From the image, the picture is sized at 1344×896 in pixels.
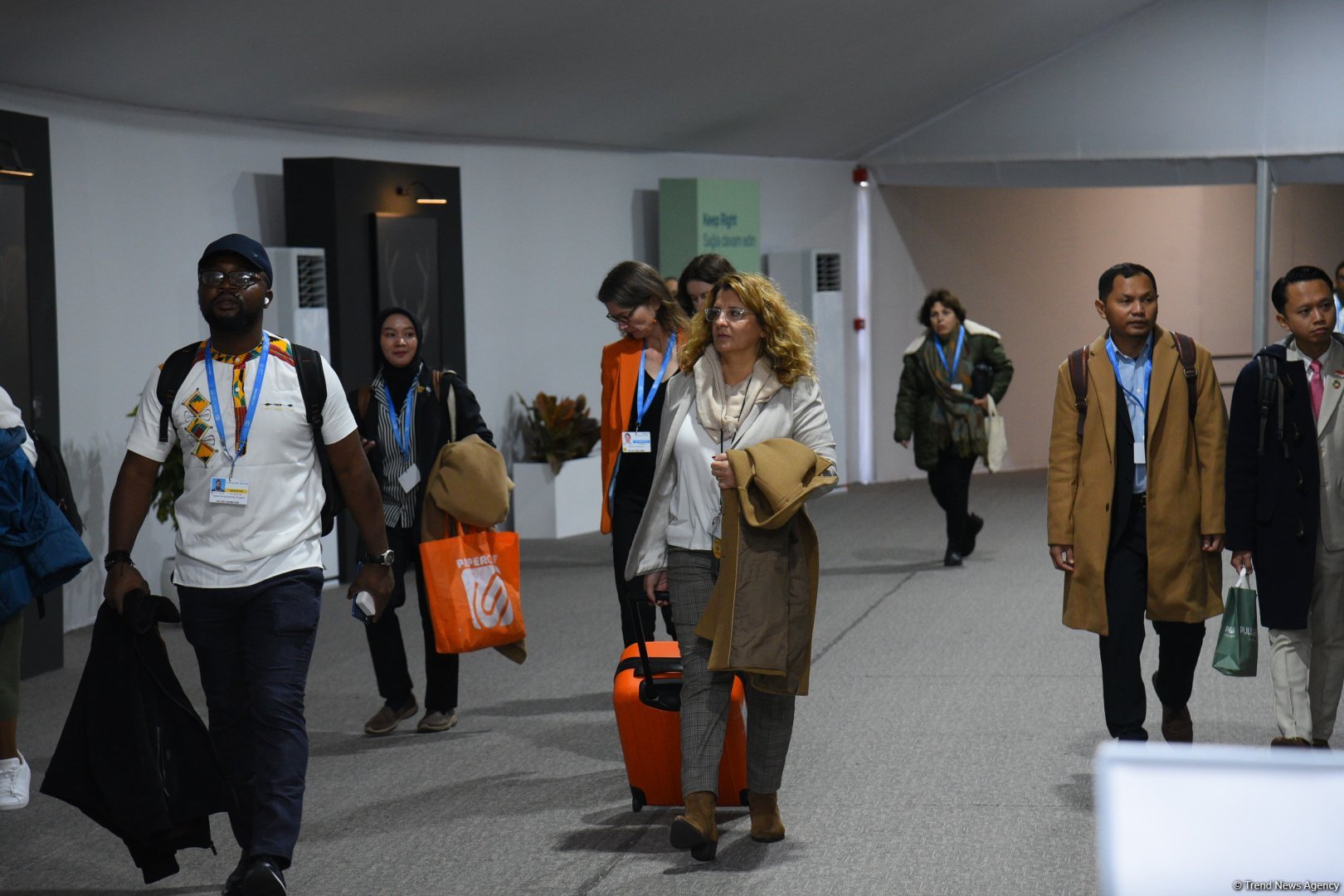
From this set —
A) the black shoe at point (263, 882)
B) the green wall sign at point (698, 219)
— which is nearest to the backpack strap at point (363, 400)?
the black shoe at point (263, 882)

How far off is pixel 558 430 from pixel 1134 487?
7.01 m

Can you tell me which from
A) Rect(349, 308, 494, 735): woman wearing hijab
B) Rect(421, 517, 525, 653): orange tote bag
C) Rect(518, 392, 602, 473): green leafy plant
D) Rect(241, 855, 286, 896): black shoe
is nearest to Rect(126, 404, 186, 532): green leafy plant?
Rect(349, 308, 494, 735): woman wearing hijab

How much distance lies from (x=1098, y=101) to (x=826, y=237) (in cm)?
272

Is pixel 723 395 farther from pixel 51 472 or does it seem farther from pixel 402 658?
pixel 51 472

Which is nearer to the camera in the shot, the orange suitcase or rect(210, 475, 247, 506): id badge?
rect(210, 475, 247, 506): id badge

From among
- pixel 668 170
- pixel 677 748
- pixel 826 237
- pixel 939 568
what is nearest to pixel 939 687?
pixel 677 748

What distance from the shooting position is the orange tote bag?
523 centimetres

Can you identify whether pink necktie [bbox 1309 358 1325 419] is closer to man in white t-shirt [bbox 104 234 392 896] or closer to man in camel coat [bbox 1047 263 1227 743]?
man in camel coat [bbox 1047 263 1227 743]

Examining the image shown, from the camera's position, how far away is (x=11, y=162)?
666cm

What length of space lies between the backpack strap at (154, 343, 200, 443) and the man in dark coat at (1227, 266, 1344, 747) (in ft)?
9.51

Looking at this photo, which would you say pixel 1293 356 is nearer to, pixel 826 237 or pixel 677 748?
pixel 677 748

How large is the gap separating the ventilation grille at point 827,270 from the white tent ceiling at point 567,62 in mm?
1073

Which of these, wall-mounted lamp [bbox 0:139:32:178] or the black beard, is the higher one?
wall-mounted lamp [bbox 0:139:32:178]

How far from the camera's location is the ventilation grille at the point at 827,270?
13281 mm
